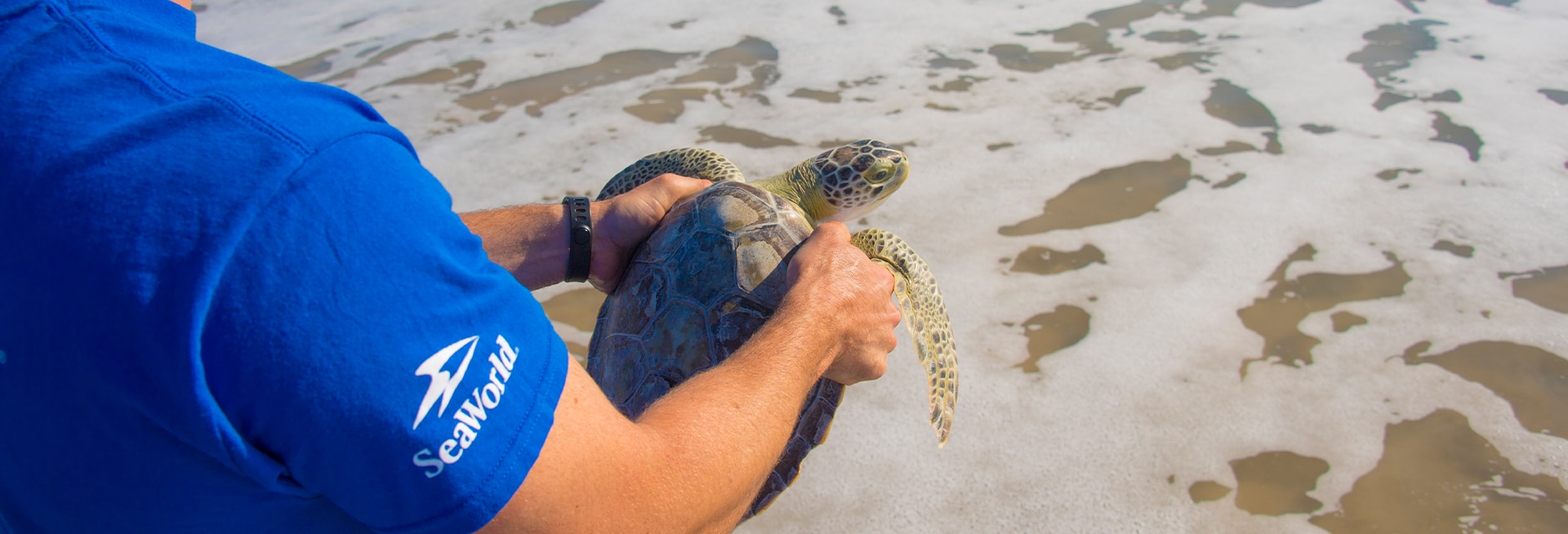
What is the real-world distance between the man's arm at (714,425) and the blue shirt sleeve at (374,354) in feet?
0.19

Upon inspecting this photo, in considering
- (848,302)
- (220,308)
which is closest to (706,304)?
(848,302)

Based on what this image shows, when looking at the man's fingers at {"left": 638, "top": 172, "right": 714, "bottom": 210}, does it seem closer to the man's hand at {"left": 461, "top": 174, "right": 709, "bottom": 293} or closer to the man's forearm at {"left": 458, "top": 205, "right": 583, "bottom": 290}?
the man's hand at {"left": 461, "top": 174, "right": 709, "bottom": 293}

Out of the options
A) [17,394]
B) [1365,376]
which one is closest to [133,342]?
[17,394]

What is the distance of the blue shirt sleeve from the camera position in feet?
2.53

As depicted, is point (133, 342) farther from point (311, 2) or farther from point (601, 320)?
point (311, 2)

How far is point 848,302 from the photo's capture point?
5.49 ft

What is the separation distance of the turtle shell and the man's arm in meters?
0.14

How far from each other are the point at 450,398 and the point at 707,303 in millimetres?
1080

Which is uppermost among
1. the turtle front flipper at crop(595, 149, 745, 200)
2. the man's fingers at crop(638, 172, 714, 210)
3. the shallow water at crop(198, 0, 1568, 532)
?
the man's fingers at crop(638, 172, 714, 210)

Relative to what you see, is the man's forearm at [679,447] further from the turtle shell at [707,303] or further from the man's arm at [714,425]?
the turtle shell at [707,303]

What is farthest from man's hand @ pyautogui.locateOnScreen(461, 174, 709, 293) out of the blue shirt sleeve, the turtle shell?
the blue shirt sleeve

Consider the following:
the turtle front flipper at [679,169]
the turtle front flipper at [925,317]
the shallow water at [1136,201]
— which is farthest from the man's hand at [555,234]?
the shallow water at [1136,201]

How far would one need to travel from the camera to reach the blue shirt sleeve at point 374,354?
77 centimetres

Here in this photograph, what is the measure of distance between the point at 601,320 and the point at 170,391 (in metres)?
1.56
